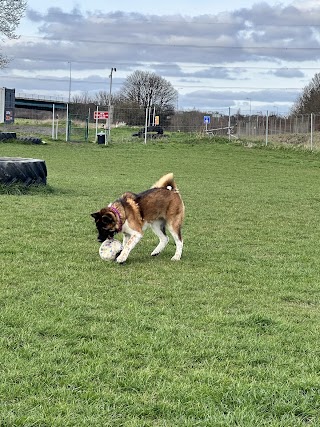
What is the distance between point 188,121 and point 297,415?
5644 cm

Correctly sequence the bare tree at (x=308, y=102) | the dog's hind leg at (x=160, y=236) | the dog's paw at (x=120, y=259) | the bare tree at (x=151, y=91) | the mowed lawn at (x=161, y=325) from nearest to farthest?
1. the mowed lawn at (x=161, y=325)
2. the dog's paw at (x=120, y=259)
3. the dog's hind leg at (x=160, y=236)
4. the bare tree at (x=308, y=102)
5. the bare tree at (x=151, y=91)

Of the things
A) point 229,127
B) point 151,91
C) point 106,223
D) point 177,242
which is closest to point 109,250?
point 106,223

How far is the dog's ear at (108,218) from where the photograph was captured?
293 inches

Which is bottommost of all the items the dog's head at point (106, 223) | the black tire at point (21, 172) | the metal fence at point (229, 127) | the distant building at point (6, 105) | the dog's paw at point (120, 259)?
the dog's paw at point (120, 259)

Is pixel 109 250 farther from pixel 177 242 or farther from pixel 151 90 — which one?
pixel 151 90

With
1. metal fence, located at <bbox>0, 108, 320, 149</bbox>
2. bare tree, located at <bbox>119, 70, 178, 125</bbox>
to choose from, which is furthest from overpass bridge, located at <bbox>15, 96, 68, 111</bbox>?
metal fence, located at <bbox>0, 108, 320, 149</bbox>

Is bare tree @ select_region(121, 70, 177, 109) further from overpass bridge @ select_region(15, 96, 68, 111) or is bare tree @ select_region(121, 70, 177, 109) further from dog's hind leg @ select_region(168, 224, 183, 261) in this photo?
dog's hind leg @ select_region(168, 224, 183, 261)

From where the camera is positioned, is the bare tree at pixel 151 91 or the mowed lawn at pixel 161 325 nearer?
the mowed lawn at pixel 161 325

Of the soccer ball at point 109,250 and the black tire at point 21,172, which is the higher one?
the black tire at point 21,172

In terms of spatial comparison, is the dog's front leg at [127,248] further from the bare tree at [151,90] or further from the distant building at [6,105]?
the bare tree at [151,90]

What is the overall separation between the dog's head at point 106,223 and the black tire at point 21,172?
673 cm

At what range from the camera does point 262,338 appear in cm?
473

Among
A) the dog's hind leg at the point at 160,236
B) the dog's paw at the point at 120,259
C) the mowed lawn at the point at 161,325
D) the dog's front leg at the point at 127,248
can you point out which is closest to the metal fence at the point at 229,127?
the mowed lawn at the point at 161,325

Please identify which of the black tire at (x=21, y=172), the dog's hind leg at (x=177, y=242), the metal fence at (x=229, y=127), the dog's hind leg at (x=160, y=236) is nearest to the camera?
the dog's hind leg at (x=177, y=242)
